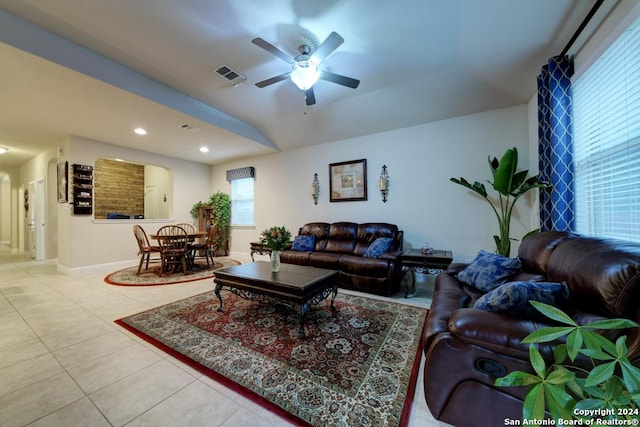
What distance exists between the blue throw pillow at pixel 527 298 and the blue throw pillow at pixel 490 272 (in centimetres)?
83

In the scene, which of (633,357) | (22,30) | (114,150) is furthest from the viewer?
(114,150)

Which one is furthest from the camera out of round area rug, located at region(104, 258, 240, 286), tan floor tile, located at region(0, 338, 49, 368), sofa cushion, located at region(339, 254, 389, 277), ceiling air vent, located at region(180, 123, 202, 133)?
ceiling air vent, located at region(180, 123, 202, 133)

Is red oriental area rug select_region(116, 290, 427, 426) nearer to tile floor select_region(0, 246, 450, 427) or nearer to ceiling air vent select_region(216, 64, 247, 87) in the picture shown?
tile floor select_region(0, 246, 450, 427)

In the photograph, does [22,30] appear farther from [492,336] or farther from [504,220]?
[504,220]

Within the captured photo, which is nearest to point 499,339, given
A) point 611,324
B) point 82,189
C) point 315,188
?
point 611,324

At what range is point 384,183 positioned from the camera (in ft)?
14.3

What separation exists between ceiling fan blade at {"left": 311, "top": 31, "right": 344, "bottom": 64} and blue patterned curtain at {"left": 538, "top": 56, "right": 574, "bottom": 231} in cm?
226

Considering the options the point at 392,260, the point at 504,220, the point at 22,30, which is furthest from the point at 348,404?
the point at 22,30

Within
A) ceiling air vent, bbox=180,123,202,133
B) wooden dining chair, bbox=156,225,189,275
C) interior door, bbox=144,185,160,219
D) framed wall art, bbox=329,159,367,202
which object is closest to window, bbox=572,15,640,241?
framed wall art, bbox=329,159,367,202

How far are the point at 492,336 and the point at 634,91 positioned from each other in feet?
6.71

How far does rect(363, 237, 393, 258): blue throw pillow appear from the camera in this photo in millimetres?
3696

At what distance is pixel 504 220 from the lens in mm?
3303

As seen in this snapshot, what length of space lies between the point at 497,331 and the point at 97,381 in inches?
104

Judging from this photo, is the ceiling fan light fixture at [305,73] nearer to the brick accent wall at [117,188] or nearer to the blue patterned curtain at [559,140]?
the blue patterned curtain at [559,140]
